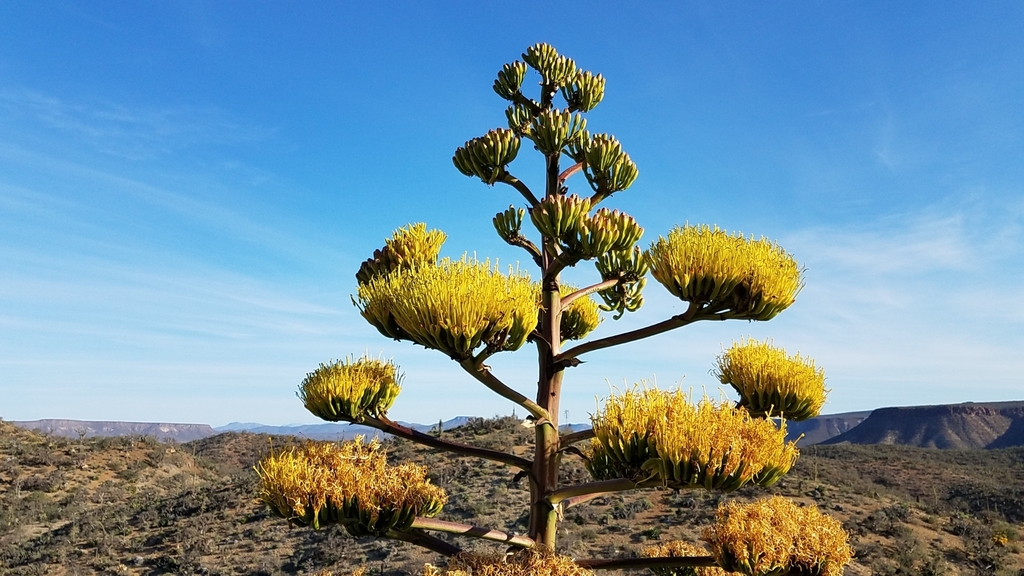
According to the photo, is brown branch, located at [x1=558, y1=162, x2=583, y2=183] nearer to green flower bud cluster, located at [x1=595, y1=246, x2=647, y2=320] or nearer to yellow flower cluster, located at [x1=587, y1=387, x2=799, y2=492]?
green flower bud cluster, located at [x1=595, y1=246, x2=647, y2=320]

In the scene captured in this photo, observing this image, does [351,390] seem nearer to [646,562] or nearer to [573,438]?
[573,438]

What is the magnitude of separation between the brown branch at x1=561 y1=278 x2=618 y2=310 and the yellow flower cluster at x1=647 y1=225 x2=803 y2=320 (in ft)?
2.34


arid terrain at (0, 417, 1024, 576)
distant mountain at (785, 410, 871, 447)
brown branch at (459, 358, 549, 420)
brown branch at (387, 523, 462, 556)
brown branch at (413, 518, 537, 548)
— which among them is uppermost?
distant mountain at (785, 410, 871, 447)

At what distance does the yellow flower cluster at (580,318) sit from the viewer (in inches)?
221

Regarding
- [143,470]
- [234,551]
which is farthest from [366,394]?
[143,470]

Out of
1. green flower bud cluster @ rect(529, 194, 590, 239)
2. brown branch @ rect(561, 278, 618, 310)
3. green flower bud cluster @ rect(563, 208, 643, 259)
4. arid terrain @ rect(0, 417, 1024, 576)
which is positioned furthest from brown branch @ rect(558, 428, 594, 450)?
arid terrain @ rect(0, 417, 1024, 576)

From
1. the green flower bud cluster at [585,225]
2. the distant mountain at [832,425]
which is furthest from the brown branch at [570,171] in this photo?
the distant mountain at [832,425]

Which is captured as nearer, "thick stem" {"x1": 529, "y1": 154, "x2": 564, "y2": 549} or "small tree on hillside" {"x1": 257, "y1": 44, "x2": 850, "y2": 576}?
"small tree on hillside" {"x1": 257, "y1": 44, "x2": 850, "y2": 576}

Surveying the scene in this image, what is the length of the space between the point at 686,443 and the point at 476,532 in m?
1.51

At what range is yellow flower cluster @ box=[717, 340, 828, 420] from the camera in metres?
4.57

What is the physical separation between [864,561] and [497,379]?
22.5m

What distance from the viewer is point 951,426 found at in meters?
105

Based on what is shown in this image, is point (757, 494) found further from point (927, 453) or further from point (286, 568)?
point (927, 453)

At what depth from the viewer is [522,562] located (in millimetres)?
3893
